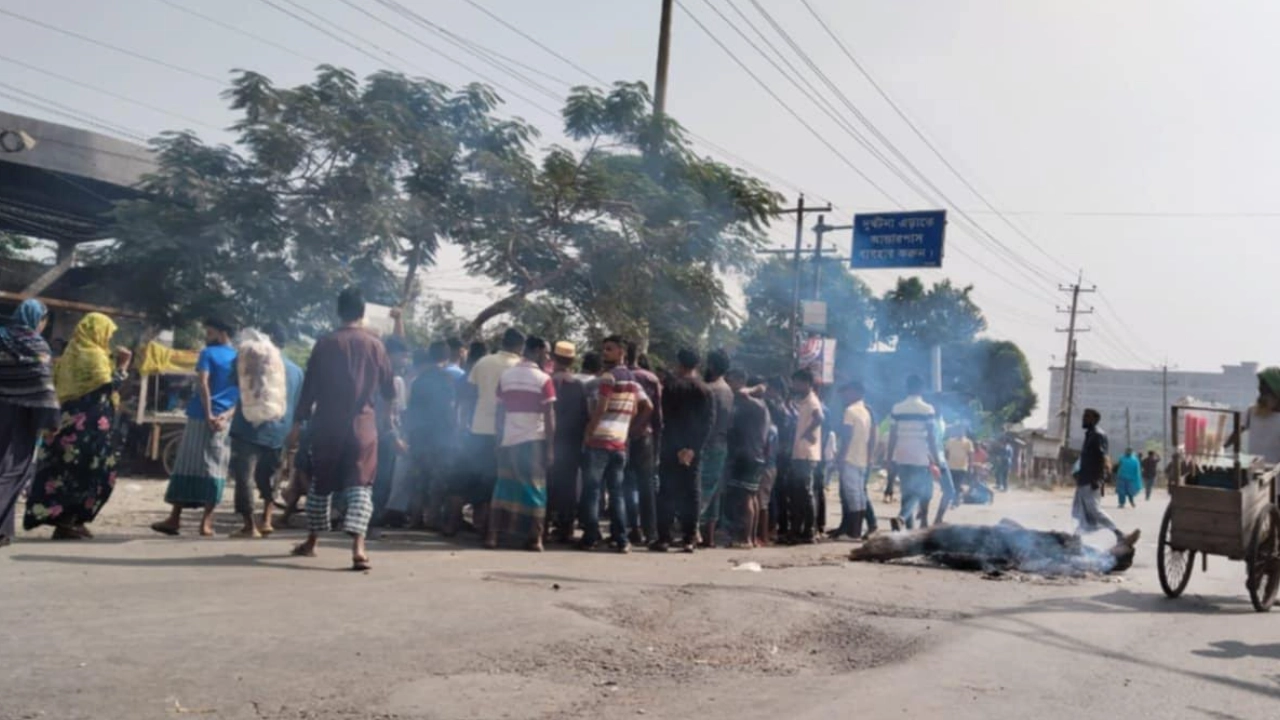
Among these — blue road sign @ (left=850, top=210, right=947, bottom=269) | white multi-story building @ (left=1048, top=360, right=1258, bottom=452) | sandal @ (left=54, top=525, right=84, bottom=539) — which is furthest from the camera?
white multi-story building @ (left=1048, top=360, right=1258, bottom=452)

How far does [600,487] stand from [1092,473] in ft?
20.5

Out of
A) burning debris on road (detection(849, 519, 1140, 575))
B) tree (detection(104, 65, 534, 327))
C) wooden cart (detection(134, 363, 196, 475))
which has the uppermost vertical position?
tree (detection(104, 65, 534, 327))

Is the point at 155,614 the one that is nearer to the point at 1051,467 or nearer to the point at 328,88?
the point at 328,88

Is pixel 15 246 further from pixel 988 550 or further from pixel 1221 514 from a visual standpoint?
pixel 1221 514

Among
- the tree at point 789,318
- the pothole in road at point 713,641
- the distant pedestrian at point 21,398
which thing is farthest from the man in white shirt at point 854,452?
the tree at point 789,318

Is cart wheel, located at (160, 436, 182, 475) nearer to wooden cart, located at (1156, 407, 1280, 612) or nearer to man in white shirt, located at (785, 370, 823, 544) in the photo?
man in white shirt, located at (785, 370, 823, 544)

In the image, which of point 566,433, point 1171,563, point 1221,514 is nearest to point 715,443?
point 566,433

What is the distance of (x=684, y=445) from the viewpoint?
10492mm

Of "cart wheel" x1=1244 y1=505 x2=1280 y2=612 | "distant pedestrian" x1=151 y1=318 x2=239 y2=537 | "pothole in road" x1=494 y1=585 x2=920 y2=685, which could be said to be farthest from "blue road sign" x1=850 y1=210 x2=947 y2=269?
"distant pedestrian" x1=151 y1=318 x2=239 y2=537

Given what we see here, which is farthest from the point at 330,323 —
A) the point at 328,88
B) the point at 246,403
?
the point at 246,403

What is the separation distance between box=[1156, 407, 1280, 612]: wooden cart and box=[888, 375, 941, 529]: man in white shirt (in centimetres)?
378

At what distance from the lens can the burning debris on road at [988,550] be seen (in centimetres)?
1039

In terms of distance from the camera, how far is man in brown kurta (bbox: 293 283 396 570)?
7.60 m

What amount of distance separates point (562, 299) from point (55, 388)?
35.3 feet
